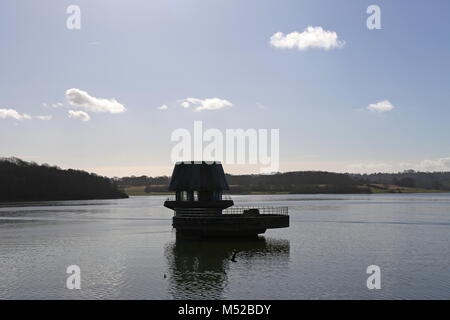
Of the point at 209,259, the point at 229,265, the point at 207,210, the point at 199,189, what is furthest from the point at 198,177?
the point at 229,265

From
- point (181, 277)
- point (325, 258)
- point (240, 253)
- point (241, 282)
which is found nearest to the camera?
point (241, 282)

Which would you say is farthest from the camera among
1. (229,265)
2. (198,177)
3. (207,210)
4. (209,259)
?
(198,177)

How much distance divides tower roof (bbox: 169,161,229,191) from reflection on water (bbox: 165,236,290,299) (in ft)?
25.0

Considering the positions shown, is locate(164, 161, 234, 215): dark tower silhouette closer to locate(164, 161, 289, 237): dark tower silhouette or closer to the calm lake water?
locate(164, 161, 289, 237): dark tower silhouette

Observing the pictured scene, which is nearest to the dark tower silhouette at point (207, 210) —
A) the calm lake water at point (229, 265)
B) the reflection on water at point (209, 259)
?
the reflection on water at point (209, 259)

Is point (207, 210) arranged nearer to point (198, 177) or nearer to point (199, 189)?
point (199, 189)

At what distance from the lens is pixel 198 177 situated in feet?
220

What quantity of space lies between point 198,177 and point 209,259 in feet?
65.1

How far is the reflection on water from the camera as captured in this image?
3562 centimetres

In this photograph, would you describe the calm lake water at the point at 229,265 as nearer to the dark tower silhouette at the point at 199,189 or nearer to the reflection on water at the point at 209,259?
the reflection on water at the point at 209,259

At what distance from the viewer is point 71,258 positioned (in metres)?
51.5

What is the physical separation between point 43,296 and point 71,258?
1783cm
